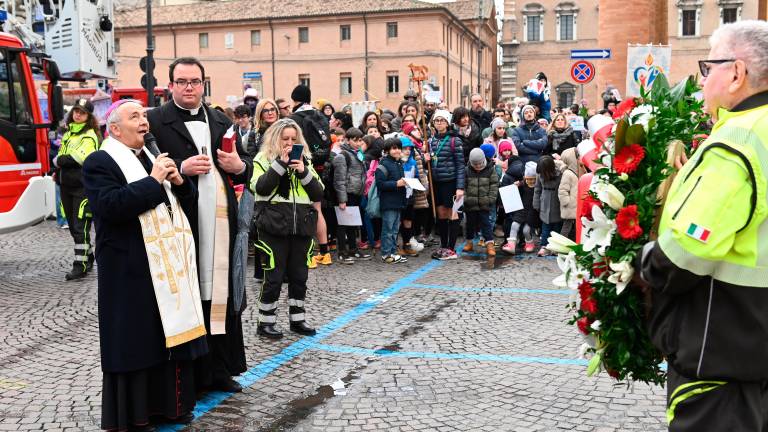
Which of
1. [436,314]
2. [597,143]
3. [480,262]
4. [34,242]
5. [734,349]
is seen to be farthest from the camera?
[34,242]

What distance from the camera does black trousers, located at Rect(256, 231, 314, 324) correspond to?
22.4ft

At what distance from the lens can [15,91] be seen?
391 inches

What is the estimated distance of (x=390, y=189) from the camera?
10.9 m

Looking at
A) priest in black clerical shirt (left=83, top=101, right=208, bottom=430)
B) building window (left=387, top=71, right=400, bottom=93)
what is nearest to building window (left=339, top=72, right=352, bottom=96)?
building window (left=387, top=71, right=400, bottom=93)

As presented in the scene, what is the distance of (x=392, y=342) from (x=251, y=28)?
208ft

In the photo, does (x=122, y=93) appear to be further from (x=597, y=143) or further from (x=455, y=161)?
(x=597, y=143)

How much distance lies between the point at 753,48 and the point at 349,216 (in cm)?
852

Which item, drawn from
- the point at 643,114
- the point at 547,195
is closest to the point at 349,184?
the point at 547,195

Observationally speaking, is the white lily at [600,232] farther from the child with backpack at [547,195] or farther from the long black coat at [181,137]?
the child with backpack at [547,195]

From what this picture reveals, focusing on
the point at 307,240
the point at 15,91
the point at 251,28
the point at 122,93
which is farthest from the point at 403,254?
the point at 251,28

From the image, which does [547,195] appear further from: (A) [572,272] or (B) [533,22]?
(B) [533,22]

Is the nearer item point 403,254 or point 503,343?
point 503,343

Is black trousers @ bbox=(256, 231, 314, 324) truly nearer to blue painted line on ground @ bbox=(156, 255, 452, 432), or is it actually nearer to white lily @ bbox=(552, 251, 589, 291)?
blue painted line on ground @ bbox=(156, 255, 452, 432)

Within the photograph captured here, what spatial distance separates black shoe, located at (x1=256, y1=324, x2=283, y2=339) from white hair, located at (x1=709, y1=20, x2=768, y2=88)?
4.90 metres
